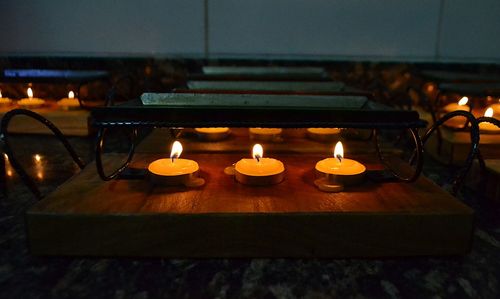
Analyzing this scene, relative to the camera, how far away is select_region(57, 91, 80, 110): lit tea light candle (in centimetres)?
162

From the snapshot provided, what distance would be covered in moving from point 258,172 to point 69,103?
1136 mm

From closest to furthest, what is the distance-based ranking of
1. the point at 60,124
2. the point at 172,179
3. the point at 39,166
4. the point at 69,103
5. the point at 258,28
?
the point at 172,179, the point at 39,166, the point at 60,124, the point at 69,103, the point at 258,28

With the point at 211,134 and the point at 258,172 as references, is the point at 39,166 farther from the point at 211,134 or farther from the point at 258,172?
the point at 258,172

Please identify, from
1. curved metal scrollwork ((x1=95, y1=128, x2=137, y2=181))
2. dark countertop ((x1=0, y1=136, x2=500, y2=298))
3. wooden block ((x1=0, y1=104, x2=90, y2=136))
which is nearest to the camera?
dark countertop ((x1=0, y1=136, x2=500, y2=298))

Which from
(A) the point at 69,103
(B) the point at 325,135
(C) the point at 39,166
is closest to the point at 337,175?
(B) the point at 325,135

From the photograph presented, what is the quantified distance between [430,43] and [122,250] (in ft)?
5.40

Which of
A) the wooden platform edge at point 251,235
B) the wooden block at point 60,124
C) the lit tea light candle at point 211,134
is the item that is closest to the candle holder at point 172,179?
the wooden platform edge at point 251,235

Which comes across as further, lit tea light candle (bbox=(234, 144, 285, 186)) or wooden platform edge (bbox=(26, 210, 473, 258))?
lit tea light candle (bbox=(234, 144, 285, 186))

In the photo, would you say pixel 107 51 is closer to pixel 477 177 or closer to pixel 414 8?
pixel 414 8

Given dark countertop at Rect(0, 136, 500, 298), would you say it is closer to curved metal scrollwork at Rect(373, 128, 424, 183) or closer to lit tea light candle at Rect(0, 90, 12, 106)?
curved metal scrollwork at Rect(373, 128, 424, 183)

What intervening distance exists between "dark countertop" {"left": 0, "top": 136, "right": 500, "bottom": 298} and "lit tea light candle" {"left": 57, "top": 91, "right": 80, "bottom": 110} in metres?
0.96

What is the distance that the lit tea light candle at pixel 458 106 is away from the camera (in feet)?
5.19

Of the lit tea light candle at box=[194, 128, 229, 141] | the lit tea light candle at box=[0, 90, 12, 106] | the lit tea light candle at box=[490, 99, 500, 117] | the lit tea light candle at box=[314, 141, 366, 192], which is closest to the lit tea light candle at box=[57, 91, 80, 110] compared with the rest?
the lit tea light candle at box=[0, 90, 12, 106]

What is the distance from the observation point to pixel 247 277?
671 millimetres
